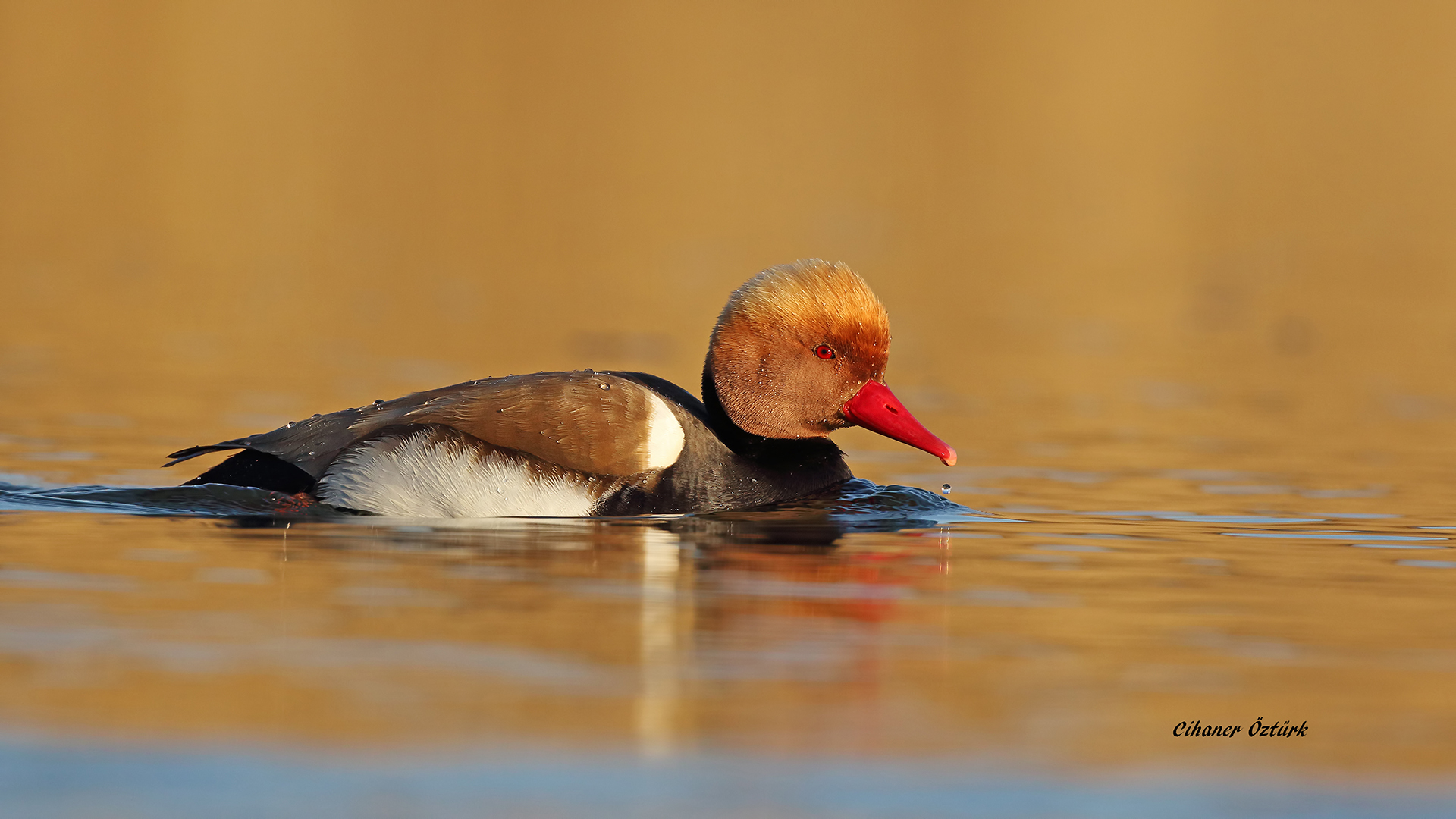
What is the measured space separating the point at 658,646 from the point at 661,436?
9.02 feet

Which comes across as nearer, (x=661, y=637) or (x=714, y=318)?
(x=661, y=637)

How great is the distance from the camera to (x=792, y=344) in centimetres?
923

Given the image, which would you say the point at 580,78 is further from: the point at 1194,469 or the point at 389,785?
the point at 389,785

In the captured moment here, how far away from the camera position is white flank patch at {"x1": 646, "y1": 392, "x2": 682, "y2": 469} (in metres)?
8.70

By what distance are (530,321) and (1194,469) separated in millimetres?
7658

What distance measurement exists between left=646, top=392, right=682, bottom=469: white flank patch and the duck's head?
0.49 metres

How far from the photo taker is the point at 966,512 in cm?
923

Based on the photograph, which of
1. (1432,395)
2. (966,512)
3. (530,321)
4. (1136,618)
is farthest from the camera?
(530,321)

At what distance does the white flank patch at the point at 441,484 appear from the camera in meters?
8.52

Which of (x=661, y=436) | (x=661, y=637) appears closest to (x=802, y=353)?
(x=661, y=436)

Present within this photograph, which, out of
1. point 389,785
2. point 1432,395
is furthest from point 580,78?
point 389,785

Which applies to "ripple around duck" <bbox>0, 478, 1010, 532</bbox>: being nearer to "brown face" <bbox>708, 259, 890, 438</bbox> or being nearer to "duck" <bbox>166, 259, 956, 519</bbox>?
"duck" <bbox>166, 259, 956, 519</bbox>

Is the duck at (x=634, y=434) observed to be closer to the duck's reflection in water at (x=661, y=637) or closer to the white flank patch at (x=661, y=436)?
the white flank patch at (x=661, y=436)

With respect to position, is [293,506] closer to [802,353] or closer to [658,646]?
[802,353]
